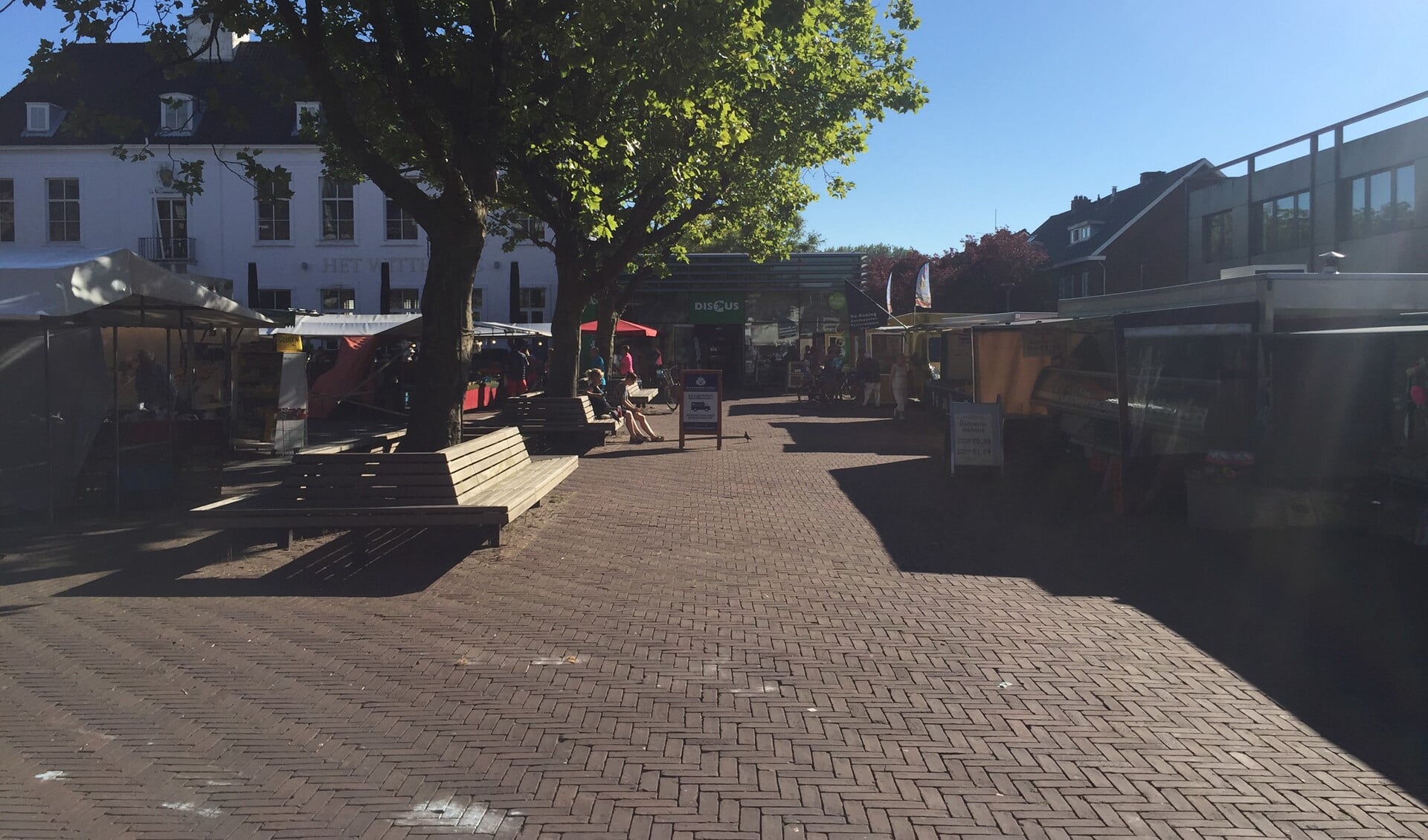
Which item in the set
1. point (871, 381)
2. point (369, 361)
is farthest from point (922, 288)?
point (369, 361)

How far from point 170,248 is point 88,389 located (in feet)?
98.0

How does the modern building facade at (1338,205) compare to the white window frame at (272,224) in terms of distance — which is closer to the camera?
the modern building facade at (1338,205)

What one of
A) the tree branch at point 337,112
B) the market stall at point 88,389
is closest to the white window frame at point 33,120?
the market stall at point 88,389

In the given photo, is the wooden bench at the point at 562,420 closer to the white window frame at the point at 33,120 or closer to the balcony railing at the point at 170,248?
the balcony railing at the point at 170,248

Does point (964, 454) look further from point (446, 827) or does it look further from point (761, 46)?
point (446, 827)

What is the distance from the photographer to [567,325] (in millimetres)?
19109

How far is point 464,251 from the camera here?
989 centimetres

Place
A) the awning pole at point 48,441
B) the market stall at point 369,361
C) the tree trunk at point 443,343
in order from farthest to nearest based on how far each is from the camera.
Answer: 1. the market stall at point 369,361
2. the awning pole at point 48,441
3. the tree trunk at point 443,343

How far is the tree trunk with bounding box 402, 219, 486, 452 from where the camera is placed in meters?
9.80

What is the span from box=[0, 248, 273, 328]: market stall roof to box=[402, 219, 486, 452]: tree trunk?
10.2 feet

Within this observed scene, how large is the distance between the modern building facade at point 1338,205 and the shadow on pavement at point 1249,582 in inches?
Result: 606

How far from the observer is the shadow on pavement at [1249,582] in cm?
543

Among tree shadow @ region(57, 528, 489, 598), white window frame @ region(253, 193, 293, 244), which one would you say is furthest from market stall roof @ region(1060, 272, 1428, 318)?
white window frame @ region(253, 193, 293, 244)

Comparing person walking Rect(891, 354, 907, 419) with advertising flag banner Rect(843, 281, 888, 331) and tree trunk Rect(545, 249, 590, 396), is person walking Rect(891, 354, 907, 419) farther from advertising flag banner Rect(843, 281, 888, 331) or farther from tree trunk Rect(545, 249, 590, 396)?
tree trunk Rect(545, 249, 590, 396)
